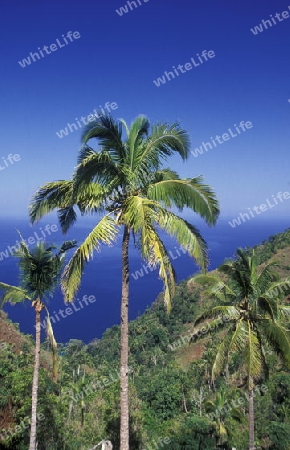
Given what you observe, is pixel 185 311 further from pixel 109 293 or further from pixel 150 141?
pixel 109 293

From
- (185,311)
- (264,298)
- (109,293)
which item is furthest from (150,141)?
(109,293)

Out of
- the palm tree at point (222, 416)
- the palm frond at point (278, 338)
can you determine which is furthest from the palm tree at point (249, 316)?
the palm tree at point (222, 416)

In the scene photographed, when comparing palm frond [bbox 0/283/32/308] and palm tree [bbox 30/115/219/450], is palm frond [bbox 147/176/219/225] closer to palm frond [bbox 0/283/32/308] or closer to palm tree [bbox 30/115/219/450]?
palm tree [bbox 30/115/219/450]

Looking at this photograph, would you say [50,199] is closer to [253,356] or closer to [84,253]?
[84,253]
